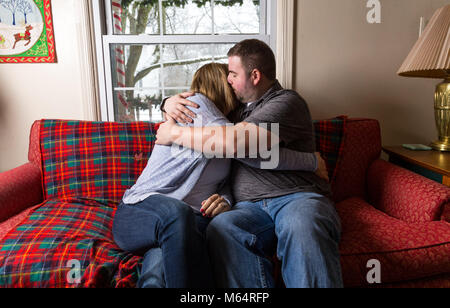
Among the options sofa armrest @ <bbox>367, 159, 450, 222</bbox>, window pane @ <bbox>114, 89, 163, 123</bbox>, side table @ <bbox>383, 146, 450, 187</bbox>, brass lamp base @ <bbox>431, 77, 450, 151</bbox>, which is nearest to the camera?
sofa armrest @ <bbox>367, 159, 450, 222</bbox>

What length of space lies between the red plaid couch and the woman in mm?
107

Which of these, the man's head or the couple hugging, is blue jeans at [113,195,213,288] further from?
the man's head

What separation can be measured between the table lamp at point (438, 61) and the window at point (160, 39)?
2.67 feet

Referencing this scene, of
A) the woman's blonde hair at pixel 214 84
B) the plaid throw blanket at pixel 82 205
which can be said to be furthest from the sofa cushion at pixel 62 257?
the woman's blonde hair at pixel 214 84

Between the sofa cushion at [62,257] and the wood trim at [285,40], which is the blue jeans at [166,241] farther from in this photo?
the wood trim at [285,40]

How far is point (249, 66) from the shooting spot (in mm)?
1308

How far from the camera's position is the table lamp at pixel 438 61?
1.59 meters

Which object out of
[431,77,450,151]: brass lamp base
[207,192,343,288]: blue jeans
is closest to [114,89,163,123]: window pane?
[207,192,343,288]: blue jeans

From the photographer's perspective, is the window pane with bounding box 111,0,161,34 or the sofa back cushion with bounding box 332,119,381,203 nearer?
the sofa back cushion with bounding box 332,119,381,203

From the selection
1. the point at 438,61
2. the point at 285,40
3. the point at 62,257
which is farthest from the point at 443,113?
the point at 62,257

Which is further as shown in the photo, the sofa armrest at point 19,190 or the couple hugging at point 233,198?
the sofa armrest at point 19,190

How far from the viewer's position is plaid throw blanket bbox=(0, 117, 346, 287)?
3.37ft

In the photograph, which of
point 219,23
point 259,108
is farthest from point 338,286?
point 219,23

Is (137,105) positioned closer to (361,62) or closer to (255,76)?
(255,76)
